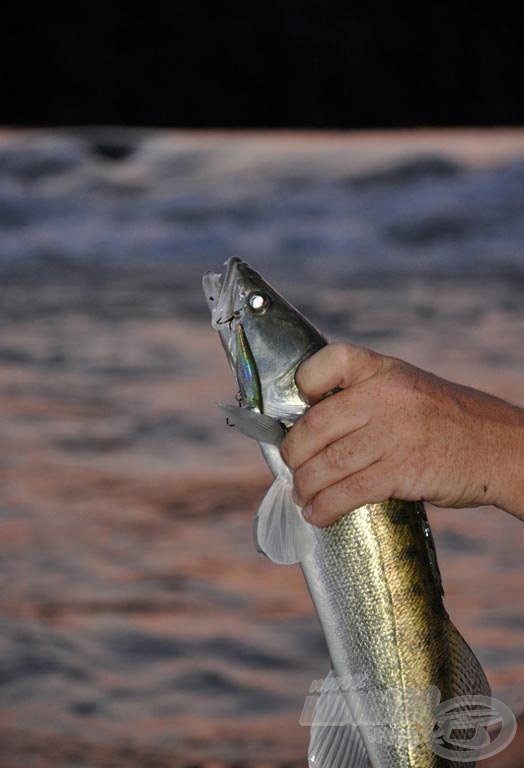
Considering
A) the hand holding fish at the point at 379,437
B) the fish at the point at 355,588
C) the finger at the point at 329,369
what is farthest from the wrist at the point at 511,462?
the finger at the point at 329,369

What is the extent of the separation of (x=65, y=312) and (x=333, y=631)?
1000cm

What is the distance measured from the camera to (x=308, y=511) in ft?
7.31

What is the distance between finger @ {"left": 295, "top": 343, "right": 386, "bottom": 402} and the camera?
7.10 ft

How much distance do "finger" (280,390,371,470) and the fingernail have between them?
0.07 metres

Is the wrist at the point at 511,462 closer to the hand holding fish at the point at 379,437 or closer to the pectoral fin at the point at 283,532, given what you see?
the hand holding fish at the point at 379,437

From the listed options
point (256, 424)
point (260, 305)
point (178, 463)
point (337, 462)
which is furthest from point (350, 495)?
point (178, 463)

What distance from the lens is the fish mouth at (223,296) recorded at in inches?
89.4

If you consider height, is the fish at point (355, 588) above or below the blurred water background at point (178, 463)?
below

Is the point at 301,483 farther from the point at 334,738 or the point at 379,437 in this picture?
the point at 334,738

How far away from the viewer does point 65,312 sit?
11953 mm

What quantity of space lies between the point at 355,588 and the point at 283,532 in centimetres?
17

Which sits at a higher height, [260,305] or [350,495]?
[260,305]

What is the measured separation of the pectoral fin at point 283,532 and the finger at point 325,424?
3.2 inches

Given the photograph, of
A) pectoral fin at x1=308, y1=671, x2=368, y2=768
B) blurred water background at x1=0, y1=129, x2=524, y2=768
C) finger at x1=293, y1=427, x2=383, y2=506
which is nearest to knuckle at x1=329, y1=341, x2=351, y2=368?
finger at x1=293, y1=427, x2=383, y2=506
